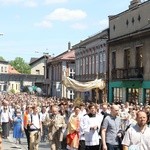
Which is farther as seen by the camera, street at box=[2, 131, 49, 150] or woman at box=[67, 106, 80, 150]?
street at box=[2, 131, 49, 150]

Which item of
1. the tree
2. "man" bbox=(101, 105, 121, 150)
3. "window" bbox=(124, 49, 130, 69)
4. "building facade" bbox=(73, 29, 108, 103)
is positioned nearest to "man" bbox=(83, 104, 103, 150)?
"man" bbox=(101, 105, 121, 150)

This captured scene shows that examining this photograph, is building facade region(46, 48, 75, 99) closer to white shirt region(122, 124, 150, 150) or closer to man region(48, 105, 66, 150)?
man region(48, 105, 66, 150)

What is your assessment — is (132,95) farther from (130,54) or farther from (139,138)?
(139,138)

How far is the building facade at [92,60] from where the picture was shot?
45875 mm

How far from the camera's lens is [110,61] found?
143 ft

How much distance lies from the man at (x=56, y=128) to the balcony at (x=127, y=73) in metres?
20.8

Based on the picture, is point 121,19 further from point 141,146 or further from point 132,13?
point 141,146

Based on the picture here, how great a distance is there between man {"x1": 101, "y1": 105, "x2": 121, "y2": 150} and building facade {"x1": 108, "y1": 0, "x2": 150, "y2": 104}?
23.6 m

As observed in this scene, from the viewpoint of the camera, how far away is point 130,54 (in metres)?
38.5

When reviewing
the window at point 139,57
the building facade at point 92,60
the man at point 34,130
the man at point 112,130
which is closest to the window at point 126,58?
the window at point 139,57

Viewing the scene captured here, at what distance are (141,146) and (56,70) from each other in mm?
74649

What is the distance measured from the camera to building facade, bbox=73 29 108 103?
45.9 m

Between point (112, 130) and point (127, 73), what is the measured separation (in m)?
27.5

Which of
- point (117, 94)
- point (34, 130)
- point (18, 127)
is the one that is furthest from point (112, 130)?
point (117, 94)
